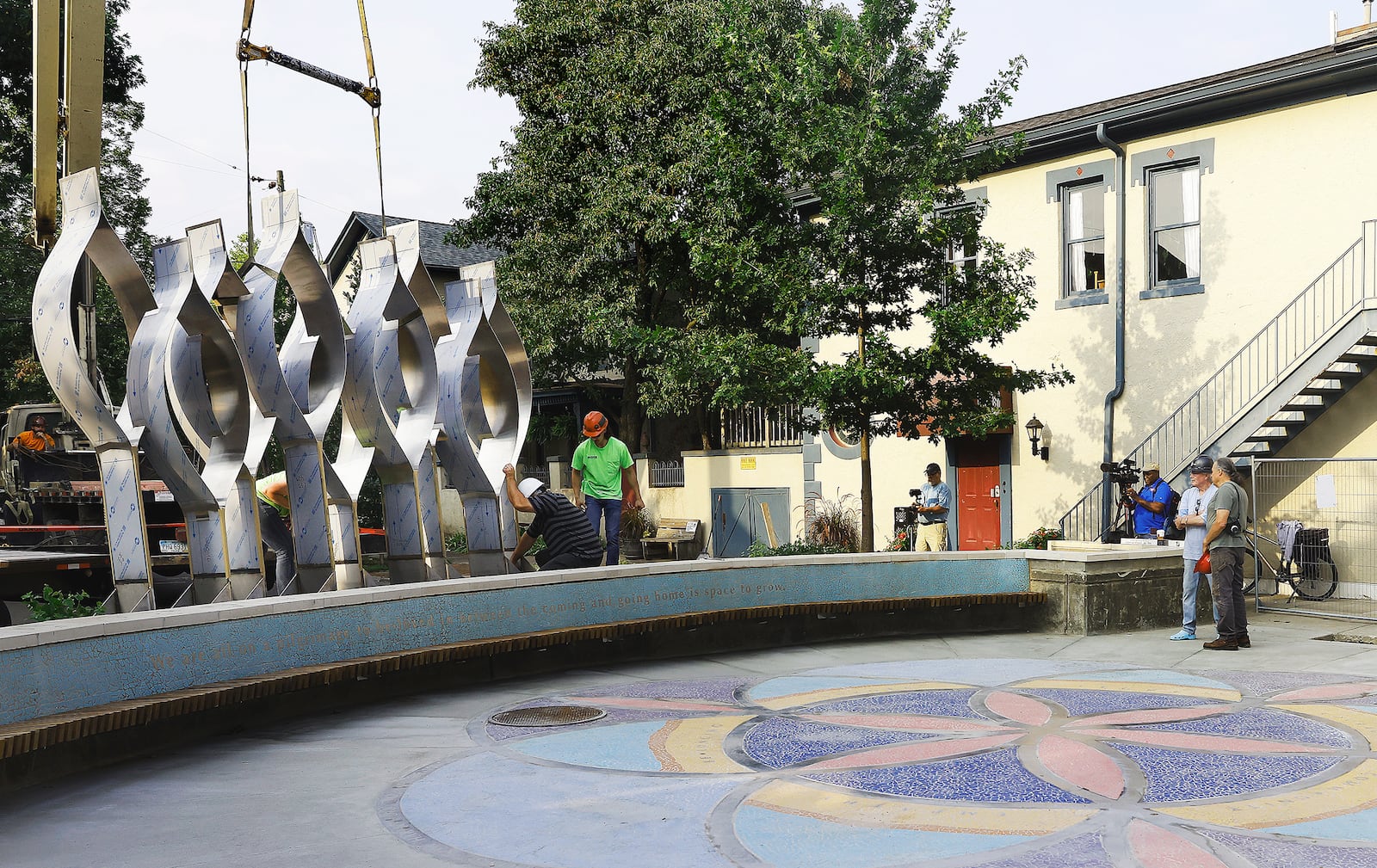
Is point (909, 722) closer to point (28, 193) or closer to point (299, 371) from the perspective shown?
point (299, 371)

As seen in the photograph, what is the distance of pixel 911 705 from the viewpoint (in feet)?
25.7

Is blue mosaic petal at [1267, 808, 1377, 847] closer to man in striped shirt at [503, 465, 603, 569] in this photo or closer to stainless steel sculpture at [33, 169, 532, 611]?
man in striped shirt at [503, 465, 603, 569]

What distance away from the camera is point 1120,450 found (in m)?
18.5

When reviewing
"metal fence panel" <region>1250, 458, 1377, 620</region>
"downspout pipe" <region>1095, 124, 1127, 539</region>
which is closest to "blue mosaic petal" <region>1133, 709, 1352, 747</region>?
"metal fence panel" <region>1250, 458, 1377, 620</region>

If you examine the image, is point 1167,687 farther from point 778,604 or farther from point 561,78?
point 561,78

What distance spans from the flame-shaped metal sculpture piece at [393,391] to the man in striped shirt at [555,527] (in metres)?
0.87

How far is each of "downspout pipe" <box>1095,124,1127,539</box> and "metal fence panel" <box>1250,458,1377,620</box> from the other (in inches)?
87.8

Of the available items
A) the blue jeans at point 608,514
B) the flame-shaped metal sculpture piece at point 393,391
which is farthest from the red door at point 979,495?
the flame-shaped metal sculpture piece at point 393,391

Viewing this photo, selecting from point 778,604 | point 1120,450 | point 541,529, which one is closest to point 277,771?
point 541,529

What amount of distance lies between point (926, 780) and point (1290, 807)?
63.2 inches

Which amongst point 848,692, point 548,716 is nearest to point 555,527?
point 548,716

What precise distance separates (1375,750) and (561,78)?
67.2 ft

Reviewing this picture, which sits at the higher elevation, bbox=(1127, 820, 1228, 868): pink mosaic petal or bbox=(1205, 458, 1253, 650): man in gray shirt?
bbox=(1205, 458, 1253, 650): man in gray shirt

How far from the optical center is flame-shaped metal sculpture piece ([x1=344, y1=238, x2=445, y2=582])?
9.95m
